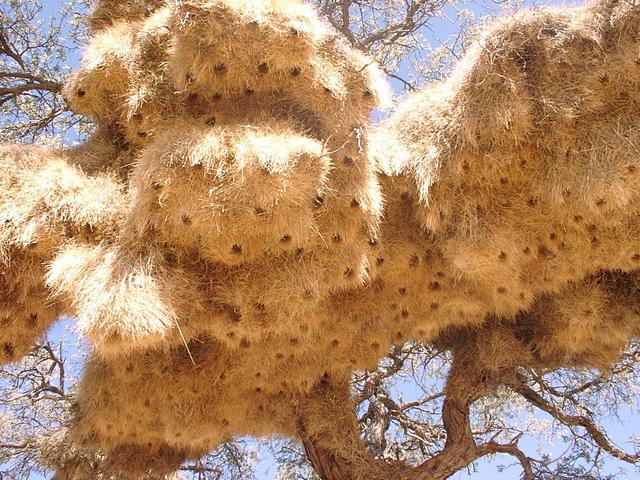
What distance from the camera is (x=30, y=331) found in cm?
556

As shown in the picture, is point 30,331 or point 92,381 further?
point 92,381

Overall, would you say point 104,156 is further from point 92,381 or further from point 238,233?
point 92,381

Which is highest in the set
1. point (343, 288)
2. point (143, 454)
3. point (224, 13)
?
point (224, 13)

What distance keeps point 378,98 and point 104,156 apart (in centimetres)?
222

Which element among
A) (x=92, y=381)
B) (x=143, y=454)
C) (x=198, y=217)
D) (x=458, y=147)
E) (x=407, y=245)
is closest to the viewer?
(x=198, y=217)

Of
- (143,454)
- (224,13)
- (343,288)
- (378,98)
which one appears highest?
(224,13)

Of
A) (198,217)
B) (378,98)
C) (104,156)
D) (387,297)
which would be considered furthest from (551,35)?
(104,156)

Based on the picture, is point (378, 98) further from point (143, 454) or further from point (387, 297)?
point (143, 454)

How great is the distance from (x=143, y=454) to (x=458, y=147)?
430cm

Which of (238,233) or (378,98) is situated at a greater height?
(378,98)

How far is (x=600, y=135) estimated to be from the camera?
5.28 meters

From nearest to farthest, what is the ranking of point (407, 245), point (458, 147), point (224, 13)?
point (224, 13) → point (458, 147) → point (407, 245)

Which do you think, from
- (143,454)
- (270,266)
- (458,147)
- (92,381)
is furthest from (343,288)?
(143,454)

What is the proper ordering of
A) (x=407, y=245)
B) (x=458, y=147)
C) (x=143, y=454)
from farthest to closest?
(x=143, y=454)
(x=407, y=245)
(x=458, y=147)
